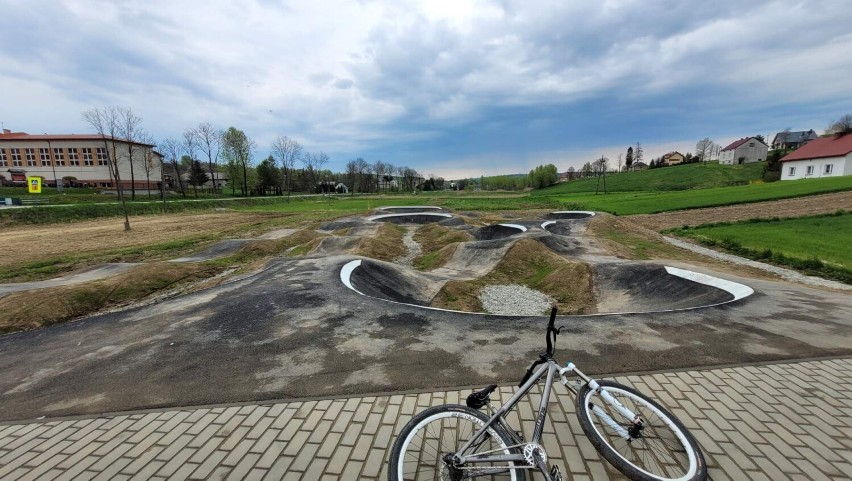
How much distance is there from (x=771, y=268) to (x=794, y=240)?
603 cm

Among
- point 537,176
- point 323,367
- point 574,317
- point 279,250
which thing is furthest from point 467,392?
point 537,176

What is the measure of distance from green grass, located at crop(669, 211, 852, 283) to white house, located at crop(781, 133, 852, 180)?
154 feet

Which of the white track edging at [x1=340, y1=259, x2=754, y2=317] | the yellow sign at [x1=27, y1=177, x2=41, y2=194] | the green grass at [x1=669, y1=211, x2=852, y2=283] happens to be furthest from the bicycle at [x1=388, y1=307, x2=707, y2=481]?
the yellow sign at [x1=27, y1=177, x2=41, y2=194]

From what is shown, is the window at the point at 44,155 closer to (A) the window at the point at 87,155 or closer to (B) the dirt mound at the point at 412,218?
(A) the window at the point at 87,155

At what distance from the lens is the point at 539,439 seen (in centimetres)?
307

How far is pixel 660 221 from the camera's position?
3469 centimetres

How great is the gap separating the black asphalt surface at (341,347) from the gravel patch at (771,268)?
6.17m

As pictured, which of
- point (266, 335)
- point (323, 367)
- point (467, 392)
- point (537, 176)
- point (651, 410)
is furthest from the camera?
point (537, 176)

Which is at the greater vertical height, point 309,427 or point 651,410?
point 651,410

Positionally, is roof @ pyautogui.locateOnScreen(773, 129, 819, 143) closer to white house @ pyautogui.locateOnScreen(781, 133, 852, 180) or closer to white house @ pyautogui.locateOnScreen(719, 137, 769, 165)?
white house @ pyautogui.locateOnScreen(719, 137, 769, 165)

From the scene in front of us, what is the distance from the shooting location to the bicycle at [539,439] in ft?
10.0

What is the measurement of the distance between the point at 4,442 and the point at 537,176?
131 meters

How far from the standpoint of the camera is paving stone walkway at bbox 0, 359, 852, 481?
3.48m

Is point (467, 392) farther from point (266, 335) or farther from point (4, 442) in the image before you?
point (4, 442)
